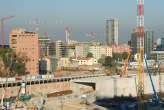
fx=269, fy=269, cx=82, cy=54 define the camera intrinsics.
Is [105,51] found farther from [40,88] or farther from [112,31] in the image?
[112,31]

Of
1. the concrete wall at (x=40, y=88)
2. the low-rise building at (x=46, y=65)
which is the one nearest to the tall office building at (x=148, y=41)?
the low-rise building at (x=46, y=65)

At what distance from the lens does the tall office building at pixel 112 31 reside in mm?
91562

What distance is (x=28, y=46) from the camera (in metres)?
26.3

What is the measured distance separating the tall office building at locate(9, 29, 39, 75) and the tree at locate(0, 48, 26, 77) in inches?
30.1

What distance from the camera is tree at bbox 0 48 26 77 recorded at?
2370 cm

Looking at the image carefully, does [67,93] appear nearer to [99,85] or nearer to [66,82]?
[66,82]

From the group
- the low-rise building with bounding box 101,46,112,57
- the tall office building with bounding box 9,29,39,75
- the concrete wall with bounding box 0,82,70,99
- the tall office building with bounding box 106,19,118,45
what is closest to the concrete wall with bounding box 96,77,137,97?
the concrete wall with bounding box 0,82,70,99

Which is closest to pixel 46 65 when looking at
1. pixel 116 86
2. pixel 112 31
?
pixel 116 86

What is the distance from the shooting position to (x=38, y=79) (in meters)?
19.1

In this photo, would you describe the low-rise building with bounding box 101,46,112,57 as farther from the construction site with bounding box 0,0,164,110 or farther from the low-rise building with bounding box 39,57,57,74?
the construction site with bounding box 0,0,164,110

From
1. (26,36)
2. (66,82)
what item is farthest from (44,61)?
(66,82)

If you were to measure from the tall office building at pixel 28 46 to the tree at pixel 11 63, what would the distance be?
0.77 metres

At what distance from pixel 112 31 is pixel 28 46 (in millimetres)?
70208

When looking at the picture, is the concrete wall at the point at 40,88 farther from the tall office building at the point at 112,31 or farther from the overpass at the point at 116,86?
the tall office building at the point at 112,31
